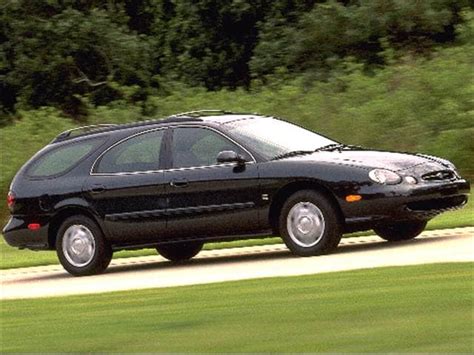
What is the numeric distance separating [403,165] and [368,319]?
5960mm

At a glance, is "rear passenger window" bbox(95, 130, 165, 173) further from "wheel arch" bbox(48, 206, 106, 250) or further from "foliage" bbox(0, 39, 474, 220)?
"foliage" bbox(0, 39, 474, 220)

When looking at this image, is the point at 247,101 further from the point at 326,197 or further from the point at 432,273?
the point at 432,273

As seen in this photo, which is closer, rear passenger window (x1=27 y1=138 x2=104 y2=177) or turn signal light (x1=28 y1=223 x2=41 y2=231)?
turn signal light (x1=28 y1=223 x2=41 y2=231)

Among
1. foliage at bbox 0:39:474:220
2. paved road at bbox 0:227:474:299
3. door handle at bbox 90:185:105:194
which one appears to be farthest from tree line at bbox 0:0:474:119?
door handle at bbox 90:185:105:194

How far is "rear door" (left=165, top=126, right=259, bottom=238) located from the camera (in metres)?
15.1

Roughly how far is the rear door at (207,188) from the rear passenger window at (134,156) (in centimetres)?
23

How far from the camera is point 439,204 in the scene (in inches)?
586

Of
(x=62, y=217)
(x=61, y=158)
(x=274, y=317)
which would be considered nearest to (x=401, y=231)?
(x=62, y=217)

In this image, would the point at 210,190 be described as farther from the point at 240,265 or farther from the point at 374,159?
the point at 374,159

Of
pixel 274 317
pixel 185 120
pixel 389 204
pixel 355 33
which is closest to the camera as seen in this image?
pixel 274 317

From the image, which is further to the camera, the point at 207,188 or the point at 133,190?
the point at 133,190

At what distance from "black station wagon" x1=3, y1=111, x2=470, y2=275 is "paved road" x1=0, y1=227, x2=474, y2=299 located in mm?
275

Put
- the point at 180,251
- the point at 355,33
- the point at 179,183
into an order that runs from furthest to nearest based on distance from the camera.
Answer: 1. the point at 355,33
2. the point at 180,251
3. the point at 179,183

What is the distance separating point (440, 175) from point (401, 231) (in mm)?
1086
